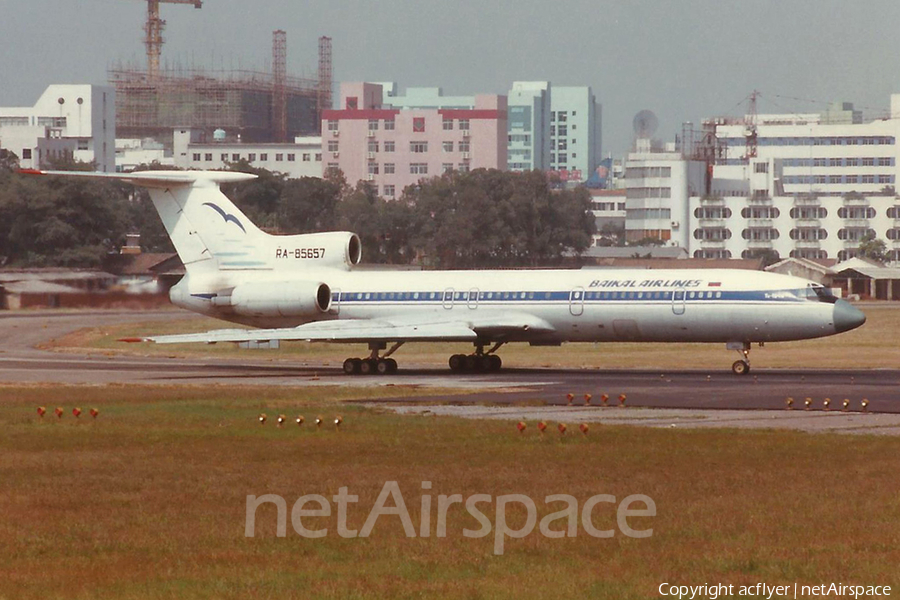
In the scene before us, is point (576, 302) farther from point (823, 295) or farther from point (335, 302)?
point (335, 302)

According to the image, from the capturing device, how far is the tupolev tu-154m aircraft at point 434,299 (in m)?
43.9

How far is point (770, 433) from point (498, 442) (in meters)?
4.87

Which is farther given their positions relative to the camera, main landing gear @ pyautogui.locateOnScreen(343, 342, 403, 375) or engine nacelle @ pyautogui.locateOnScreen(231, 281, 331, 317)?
engine nacelle @ pyautogui.locateOnScreen(231, 281, 331, 317)

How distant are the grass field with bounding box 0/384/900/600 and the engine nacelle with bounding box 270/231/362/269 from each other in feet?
68.0

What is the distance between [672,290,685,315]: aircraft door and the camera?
44188mm

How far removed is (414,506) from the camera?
1758 cm

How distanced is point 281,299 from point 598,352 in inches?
605

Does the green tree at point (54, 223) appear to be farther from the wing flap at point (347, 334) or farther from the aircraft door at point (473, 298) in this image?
the aircraft door at point (473, 298)

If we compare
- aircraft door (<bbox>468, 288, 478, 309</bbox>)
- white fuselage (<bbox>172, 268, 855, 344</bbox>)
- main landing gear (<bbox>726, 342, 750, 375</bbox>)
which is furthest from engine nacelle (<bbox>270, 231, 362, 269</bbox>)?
main landing gear (<bbox>726, 342, 750, 375</bbox>)

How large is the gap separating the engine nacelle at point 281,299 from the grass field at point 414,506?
18.8 m

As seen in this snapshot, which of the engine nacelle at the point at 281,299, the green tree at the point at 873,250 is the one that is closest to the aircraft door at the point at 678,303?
the engine nacelle at the point at 281,299

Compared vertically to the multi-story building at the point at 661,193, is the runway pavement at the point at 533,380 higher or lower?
lower

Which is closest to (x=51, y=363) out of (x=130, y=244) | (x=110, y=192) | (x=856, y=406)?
(x=856, y=406)

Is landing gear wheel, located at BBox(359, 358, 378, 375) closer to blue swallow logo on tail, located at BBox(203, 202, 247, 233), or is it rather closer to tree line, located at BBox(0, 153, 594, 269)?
blue swallow logo on tail, located at BBox(203, 202, 247, 233)
